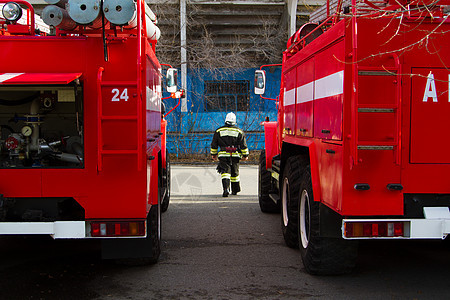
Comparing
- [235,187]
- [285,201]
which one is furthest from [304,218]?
[235,187]

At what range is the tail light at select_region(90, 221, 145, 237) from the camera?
4.79 m

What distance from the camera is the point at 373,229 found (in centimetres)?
447

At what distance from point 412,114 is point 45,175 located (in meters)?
3.28

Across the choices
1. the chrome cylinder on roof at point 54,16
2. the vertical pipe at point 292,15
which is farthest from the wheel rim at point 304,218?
the vertical pipe at point 292,15

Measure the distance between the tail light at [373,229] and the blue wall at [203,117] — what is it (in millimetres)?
15667

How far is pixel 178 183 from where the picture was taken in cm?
1365

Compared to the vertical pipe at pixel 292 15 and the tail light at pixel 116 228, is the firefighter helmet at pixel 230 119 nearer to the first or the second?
the tail light at pixel 116 228

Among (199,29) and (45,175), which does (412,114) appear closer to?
(45,175)

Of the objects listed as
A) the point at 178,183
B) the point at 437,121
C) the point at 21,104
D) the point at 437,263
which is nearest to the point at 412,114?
the point at 437,121

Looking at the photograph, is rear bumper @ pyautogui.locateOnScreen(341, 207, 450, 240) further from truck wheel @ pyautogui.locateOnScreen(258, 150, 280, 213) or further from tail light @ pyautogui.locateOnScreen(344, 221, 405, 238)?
truck wheel @ pyautogui.locateOnScreen(258, 150, 280, 213)

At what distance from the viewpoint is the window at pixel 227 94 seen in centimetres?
2064

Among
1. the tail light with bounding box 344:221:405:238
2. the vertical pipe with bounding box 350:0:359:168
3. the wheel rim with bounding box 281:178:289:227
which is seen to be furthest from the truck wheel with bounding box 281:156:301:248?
the vertical pipe with bounding box 350:0:359:168

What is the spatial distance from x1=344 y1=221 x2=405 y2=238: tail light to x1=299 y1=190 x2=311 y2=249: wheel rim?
1.13 metres

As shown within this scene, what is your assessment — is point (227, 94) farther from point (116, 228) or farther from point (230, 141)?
point (116, 228)
